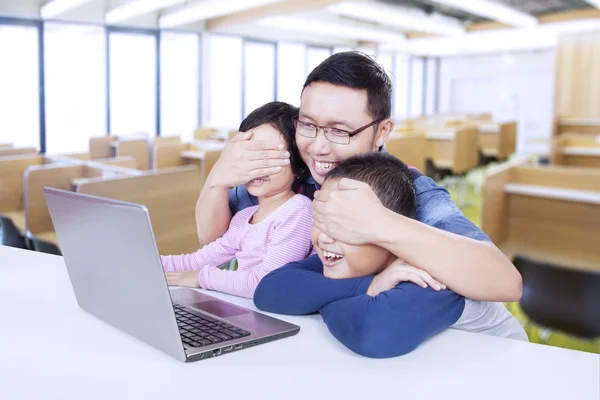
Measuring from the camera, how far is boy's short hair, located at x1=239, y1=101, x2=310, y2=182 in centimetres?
140

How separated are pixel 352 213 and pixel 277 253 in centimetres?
41

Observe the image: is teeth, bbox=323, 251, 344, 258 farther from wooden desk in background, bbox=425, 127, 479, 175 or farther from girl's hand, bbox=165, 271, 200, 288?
wooden desk in background, bbox=425, 127, 479, 175

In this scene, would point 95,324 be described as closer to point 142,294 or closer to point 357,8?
point 142,294

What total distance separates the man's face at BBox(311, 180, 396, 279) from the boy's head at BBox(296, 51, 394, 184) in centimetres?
23

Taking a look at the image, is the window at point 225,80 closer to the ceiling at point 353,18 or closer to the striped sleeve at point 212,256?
the ceiling at point 353,18

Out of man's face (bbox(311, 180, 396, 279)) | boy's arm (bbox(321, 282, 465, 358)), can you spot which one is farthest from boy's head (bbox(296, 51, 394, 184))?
boy's arm (bbox(321, 282, 465, 358))

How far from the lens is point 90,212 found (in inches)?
34.4

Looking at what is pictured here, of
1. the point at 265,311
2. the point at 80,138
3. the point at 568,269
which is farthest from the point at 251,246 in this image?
the point at 80,138

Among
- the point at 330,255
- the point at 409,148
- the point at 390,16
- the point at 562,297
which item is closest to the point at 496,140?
the point at 390,16

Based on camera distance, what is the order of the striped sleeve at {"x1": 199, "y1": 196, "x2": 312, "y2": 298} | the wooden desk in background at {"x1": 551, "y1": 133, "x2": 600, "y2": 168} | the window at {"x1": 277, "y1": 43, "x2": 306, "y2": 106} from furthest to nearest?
→ the window at {"x1": 277, "y1": 43, "x2": 306, "y2": 106} → the wooden desk in background at {"x1": 551, "y1": 133, "x2": 600, "y2": 168} → the striped sleeve at {"x1": 199, "y1": 196, "x2": 312, "y2": 298}

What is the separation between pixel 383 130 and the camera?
54.2 inches

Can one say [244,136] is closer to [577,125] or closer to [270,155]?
[270,155]

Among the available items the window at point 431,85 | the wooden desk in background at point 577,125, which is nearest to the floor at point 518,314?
the wooden desk in background at point 577,125

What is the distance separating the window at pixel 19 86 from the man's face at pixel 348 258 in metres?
7.14
